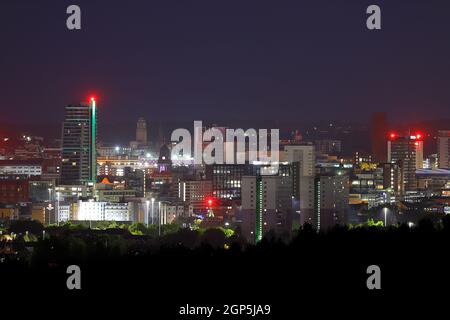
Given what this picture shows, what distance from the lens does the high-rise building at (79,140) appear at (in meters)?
27.0

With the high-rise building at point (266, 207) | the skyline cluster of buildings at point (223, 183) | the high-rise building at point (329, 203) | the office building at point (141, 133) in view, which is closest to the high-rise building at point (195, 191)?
the skyline cluster of buildings at point (223, 183)

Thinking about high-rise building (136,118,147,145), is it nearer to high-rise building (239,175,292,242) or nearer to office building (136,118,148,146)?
office building (136,118,148,146)

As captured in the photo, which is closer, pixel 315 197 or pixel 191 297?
pixel 191 297

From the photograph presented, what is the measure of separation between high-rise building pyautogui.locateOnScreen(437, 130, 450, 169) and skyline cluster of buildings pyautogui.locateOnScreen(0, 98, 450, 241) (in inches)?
1.0

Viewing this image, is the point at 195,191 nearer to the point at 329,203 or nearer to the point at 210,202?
the point at 210,202

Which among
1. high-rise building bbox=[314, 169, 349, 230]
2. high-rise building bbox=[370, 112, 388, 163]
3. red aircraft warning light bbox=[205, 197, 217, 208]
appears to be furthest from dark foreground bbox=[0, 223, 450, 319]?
high-rise building bbox=[370, 112, 388, 163]

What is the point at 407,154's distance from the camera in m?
28.9

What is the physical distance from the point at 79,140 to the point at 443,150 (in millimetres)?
10167

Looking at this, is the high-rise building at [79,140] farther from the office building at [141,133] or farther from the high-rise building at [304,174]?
the office building at [141,133]

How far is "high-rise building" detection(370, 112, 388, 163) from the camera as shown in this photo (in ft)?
87.7

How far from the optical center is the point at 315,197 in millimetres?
18031
